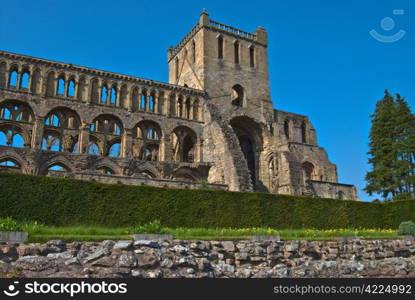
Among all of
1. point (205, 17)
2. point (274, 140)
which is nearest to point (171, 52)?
point (205, 17)

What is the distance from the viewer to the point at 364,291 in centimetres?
901

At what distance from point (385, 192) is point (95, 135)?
31372mm

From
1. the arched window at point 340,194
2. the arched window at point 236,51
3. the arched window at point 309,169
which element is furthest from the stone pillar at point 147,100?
the arched window at point 340,194

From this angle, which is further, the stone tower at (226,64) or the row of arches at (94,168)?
the stone tower at (226,64)

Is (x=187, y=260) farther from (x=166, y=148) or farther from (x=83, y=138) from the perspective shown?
(x=166, y=148)

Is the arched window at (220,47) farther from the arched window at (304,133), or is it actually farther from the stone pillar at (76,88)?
the stone pillar at (76,88)

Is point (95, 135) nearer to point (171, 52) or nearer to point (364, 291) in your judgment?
point (171, 52)

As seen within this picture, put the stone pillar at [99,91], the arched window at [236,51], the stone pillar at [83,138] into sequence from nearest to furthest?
the stone pillar at [83,138]
the stone pillar at [99,91]
the arched window at [236,51]

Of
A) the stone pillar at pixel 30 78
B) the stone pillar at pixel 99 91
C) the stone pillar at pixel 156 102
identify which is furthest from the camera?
the stone pillar at pixel 156 102

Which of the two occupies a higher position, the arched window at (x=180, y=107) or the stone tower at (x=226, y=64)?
the stone tower at (x=226, y=64)

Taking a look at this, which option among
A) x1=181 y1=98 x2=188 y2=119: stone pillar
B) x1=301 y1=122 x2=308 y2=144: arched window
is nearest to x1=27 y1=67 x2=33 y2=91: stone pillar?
x1=181 y1=98 x2=188 y2=119: stone pillar

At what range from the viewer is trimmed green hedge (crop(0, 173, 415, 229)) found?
17453mm

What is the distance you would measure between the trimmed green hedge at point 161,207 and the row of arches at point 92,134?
1398 centimetres

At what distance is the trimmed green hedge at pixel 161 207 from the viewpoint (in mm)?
17453
